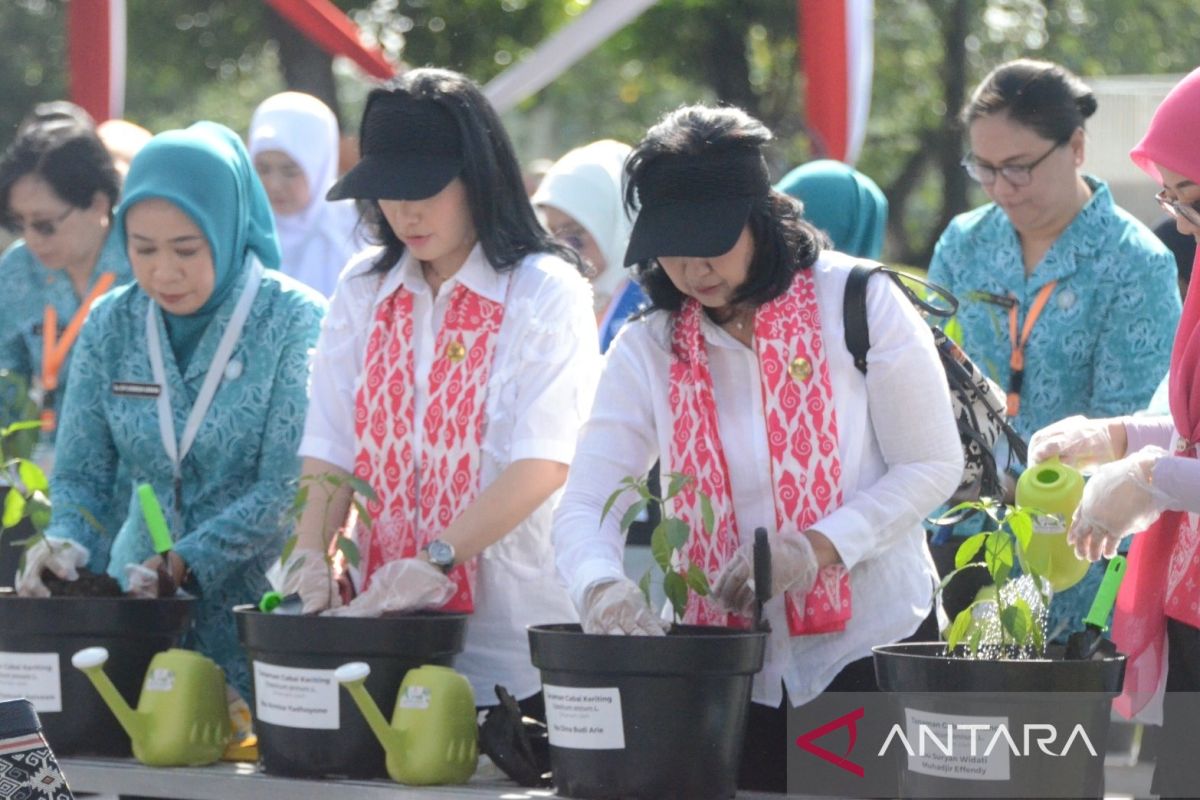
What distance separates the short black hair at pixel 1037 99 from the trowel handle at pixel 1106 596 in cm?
150

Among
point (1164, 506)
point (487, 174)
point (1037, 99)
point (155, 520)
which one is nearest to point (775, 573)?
point (1164, 506)

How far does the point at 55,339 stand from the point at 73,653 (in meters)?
1.79

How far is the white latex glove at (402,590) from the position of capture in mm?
2928

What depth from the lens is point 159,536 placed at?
3225 mm

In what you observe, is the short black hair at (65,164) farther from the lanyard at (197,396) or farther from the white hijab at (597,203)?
the lanyard at (197,396)

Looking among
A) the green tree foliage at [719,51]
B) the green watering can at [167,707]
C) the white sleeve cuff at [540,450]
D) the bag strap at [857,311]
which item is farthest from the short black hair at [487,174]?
the green tree foliage at [719,51]

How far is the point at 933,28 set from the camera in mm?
20734

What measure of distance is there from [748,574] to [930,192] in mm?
22849

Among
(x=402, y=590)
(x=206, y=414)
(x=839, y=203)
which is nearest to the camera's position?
(x=402, y=590)

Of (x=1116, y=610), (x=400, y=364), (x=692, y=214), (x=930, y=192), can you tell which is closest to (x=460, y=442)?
(x=400, y=364)

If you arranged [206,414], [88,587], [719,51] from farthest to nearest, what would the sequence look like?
[719,51], [206,414], [88,587]

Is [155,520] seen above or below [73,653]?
above

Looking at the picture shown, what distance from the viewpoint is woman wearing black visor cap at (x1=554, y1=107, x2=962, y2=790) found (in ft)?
8.98

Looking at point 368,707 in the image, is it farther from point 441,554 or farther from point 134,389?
point 134,389
